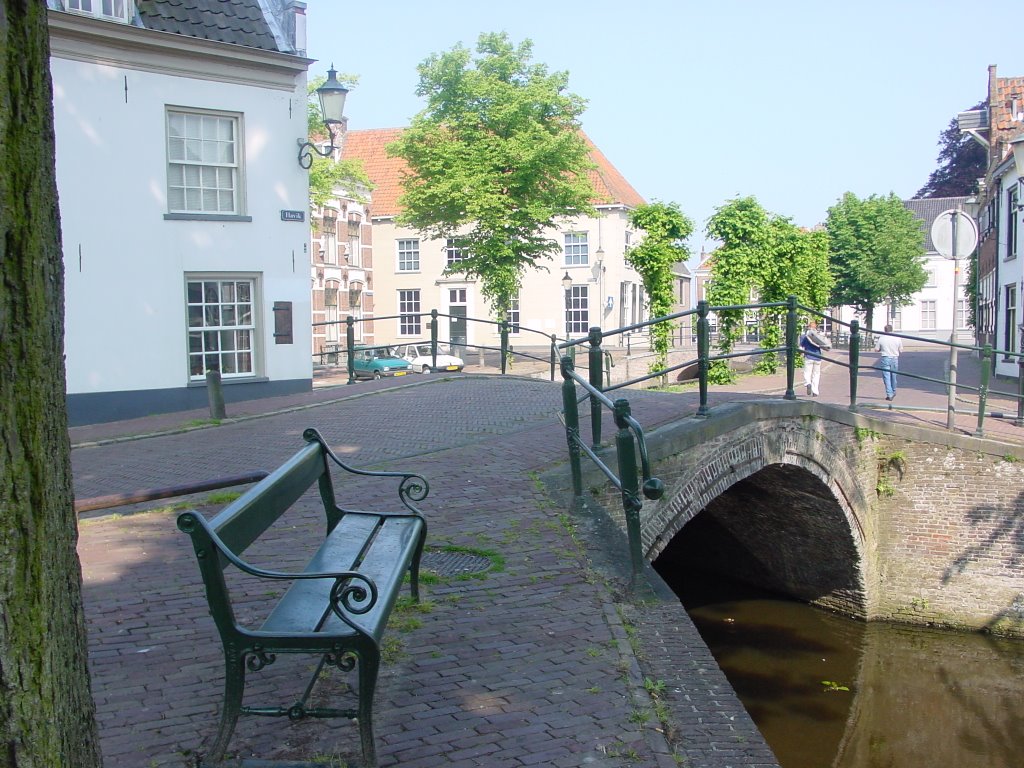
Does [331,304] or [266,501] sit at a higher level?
[331,304]

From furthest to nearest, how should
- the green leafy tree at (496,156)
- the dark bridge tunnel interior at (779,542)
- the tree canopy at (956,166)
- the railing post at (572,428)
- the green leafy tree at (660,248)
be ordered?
the tree canopy at (956,166), the green leafy tree at (496,156), the green leafy tree at (660,248), the dark bridge tunnel interior at (779,542), the railing post at (572,428)

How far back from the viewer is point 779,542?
13805 mm

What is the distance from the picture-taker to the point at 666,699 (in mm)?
3998

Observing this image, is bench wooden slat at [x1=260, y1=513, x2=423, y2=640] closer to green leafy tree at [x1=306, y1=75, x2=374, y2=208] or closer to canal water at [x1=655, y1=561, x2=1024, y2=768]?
canal water at [x1=655, y1=561, x2=1024, y2=768]

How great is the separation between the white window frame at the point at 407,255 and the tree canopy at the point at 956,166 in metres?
29.6

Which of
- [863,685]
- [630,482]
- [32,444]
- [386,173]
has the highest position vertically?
[386,173]

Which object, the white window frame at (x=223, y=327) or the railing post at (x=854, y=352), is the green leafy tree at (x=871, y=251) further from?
the white window frame at (x=223, y=327)

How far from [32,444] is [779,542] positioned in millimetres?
12640

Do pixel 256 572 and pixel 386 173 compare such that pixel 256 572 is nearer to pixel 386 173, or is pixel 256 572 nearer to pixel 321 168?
pixel 321 168

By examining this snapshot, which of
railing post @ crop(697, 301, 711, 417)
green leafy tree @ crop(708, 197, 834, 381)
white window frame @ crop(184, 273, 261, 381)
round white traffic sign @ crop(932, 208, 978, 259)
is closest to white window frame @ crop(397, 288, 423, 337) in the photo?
green leafy tree @ crop(708, 197, 834, 381)

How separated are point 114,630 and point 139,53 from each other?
10943 millimetres

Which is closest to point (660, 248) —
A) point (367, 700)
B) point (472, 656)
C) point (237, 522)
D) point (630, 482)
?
point (630, 482)

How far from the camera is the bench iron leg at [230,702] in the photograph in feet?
11.1

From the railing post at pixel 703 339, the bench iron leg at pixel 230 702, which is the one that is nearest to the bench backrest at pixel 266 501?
the bench iron leg at pixel 230 702
